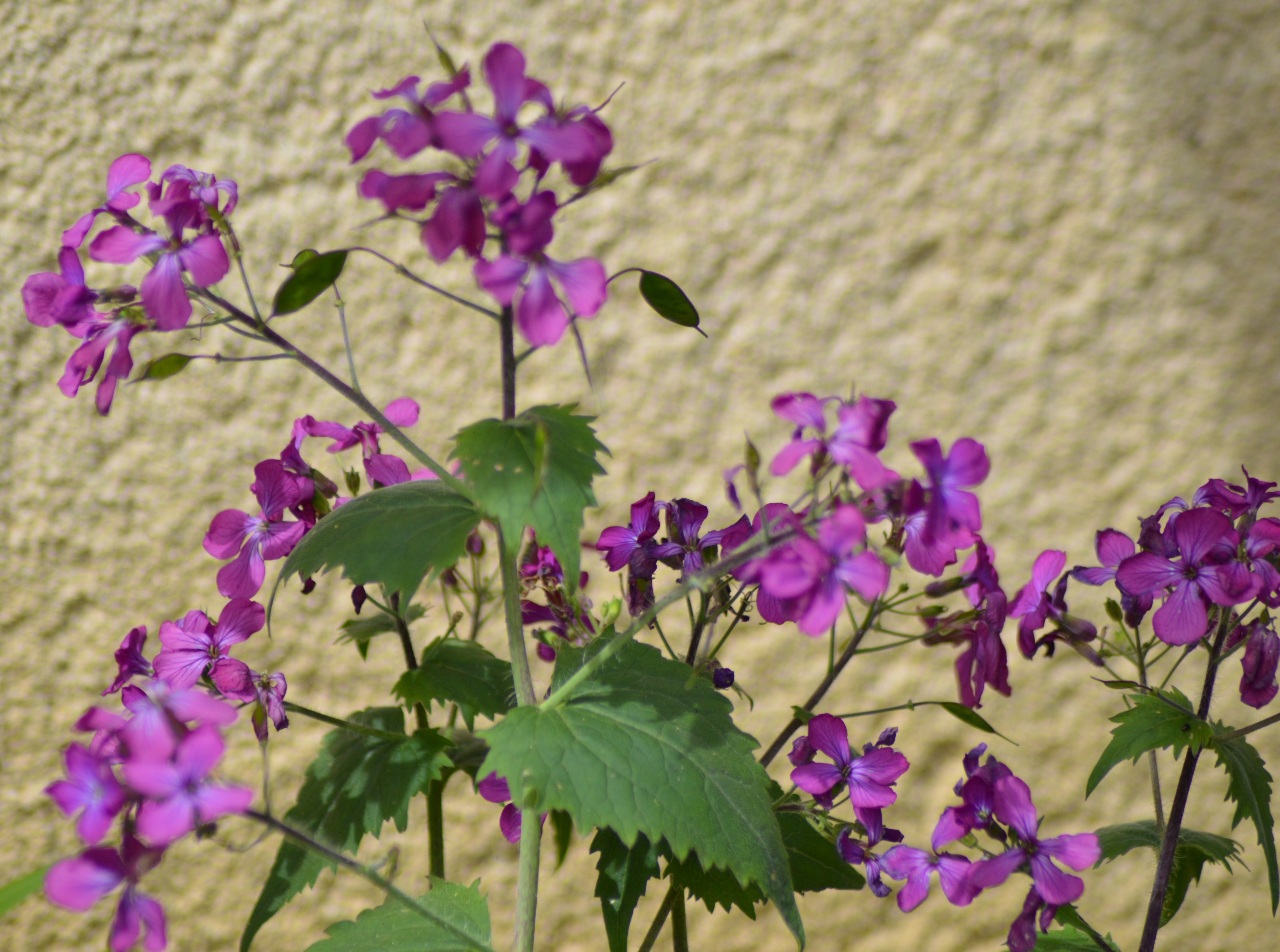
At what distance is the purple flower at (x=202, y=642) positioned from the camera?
56cm

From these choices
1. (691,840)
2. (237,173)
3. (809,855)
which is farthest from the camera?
(237,173)

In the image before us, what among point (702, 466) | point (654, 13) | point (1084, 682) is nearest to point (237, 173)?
point (654, 13)

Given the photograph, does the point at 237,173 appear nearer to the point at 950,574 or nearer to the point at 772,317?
the point at 772,317

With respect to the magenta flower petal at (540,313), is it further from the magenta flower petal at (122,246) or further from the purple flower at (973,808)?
the purple flower at (973,808)

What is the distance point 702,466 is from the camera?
993 millimetres

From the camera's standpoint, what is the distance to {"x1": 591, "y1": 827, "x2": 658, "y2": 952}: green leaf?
0.54 meters

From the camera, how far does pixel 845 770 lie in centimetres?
58

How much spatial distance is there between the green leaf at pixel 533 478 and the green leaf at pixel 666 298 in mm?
70

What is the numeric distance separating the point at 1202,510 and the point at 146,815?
0.52 m

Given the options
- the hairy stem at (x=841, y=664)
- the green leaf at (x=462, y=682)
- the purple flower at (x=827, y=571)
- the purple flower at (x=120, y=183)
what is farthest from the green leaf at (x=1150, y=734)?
the purple flower at (x=120, y=183)

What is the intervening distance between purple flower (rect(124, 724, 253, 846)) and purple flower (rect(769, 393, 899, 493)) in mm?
236

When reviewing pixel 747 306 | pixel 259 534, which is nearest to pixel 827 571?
pixel 259 534

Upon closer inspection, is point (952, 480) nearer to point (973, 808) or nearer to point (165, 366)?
point (973, 808)

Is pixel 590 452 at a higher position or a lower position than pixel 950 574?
higher
